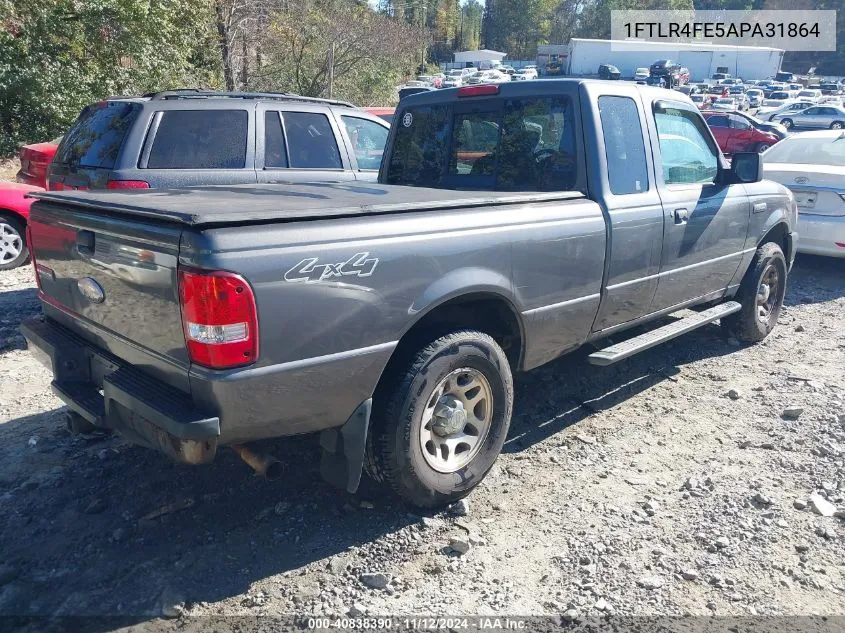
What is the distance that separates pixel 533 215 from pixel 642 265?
1.07 meters

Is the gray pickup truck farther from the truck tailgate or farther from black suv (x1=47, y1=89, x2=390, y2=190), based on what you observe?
black suv (x1=47, y1=89, x2=390, y2=190)

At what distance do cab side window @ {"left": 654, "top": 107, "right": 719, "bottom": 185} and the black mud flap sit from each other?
2.78 metres

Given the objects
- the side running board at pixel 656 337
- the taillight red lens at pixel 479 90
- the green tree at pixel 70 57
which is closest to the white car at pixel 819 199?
the side running board at pixel 656 337

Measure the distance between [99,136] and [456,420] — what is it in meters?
4.63

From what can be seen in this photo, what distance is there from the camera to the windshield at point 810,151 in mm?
8680

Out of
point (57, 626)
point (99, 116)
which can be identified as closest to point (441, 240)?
point (57, 626)

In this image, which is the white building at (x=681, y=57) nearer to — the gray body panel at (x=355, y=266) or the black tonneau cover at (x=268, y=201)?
the gray body panel at (x=355, y=266)

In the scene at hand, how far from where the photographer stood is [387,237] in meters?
2.86

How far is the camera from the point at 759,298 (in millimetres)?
5879

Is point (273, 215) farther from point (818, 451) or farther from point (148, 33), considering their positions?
point (148, 33)

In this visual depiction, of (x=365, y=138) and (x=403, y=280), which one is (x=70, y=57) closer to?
(x=365, y=138)

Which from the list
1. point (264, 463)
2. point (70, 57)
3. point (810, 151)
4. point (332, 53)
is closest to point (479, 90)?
point (264, 463)

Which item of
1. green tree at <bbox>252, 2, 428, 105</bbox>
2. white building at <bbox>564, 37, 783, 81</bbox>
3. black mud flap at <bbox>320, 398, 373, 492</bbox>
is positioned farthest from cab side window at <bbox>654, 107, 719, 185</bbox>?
white building at <bbox>564, 37, 783, 81</bbox>

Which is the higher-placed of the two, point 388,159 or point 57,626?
point 388,159
